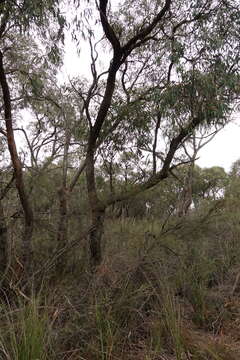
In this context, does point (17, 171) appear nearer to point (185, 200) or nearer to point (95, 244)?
point (95, 244)

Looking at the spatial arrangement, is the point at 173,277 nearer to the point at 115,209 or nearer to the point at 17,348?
the point at 17,348

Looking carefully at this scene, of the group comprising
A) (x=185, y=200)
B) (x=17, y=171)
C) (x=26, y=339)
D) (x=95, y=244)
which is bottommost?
(x=26, y=339)

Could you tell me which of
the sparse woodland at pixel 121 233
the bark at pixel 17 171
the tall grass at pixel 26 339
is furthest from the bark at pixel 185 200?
the tall grass at pixel 26 339

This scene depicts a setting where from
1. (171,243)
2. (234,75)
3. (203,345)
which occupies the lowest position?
(203,345)

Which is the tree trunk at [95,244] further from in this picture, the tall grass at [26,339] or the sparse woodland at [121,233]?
the tall grass at [26,339]

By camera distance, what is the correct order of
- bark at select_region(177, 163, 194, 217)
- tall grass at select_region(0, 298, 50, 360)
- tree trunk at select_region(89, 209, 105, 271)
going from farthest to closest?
bark at select_region(177, 163, 194, 217) < tree trunk at select_region(89, 209, 105, 271) < tall grass at select_region(0, 298, 50, 360)

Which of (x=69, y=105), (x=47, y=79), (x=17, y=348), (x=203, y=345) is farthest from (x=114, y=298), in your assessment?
(x=69, y=105)

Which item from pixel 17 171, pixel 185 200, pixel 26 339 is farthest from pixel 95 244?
pixel 185 200

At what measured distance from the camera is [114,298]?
3.70m

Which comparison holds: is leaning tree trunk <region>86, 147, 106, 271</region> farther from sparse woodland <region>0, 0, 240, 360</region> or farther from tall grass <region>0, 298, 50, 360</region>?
tall grass <region>0, 298, 50, 360</region>

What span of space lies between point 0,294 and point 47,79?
534cm

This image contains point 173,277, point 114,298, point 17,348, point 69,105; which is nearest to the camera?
point 17,348

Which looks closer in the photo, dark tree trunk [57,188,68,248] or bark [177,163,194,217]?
dark tree trunk [57,188,68,248]

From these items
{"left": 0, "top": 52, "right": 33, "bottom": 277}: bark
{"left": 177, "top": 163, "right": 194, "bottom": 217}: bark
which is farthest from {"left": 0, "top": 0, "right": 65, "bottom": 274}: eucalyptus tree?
{"left": 177, "top": 163, "right": 194, "bottom": 217}: bark
